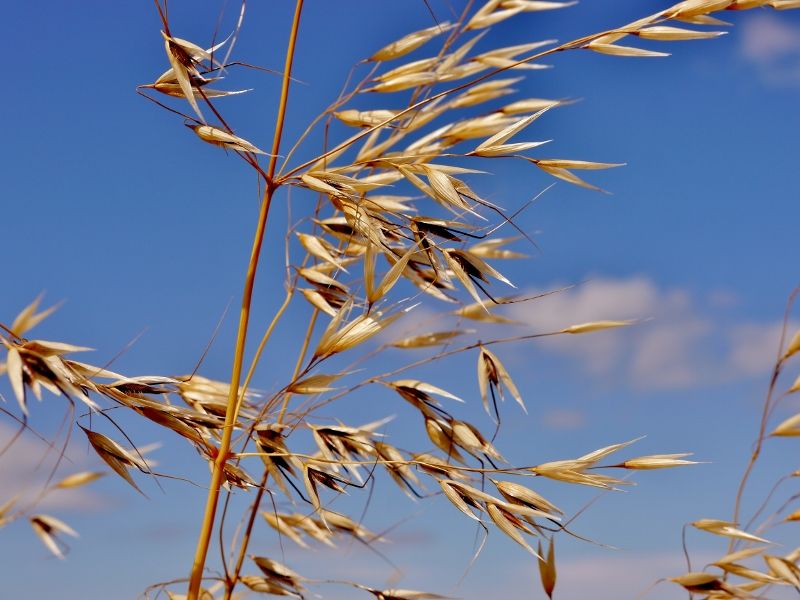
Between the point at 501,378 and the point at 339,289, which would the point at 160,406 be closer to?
the point at 339,289

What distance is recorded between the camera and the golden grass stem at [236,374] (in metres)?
1.19

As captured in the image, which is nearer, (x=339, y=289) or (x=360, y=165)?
(x=360, y=165)

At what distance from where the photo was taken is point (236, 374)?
3.99ft

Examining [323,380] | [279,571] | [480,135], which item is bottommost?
[279,571]

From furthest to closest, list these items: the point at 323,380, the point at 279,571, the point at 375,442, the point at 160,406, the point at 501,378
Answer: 1. the point at 279,571
2. the point at 501,378
3. the point at 375,442
4. the point at 323,380
5. the point at 160,406

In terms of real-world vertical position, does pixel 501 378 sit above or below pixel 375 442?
above

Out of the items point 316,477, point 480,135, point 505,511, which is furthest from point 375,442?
point 480,135

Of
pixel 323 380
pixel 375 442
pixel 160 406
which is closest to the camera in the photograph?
pixel 160 406

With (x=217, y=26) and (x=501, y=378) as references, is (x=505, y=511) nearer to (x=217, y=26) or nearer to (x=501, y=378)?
(x=501, y=378)

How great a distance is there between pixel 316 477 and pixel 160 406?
0.25 m

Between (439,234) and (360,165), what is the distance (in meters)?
0.18

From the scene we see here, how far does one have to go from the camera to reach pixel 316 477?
125 cm

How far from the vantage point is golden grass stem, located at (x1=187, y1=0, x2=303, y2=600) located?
3.92 feet

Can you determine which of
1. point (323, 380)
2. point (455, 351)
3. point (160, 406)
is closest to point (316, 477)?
point (323, 380)
